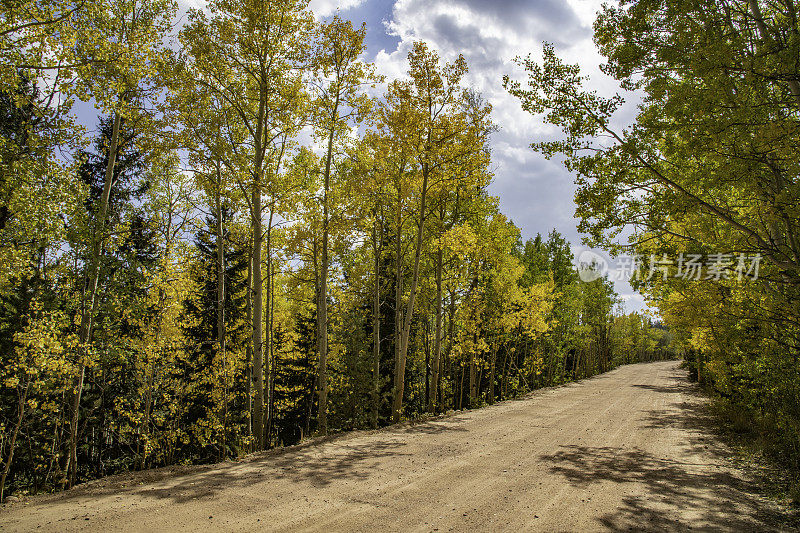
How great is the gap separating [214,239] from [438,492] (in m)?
15.0

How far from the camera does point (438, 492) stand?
572 centimetres

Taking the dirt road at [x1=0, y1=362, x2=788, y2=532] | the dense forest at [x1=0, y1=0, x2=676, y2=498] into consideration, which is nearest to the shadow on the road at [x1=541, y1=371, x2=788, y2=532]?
the dirt road at [x1=0, y1=362, x2=788, y2=532]

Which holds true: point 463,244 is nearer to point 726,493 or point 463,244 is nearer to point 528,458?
point 528,458

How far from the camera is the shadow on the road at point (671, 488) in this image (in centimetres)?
482

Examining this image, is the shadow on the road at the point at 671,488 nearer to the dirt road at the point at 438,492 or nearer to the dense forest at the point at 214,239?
the dirt road at the point at 438,492

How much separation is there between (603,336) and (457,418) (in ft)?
134

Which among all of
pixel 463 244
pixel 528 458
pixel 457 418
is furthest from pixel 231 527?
pixel 463 244

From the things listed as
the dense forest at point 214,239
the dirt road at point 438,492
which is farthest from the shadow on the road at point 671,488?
the dense forest at point 214,239

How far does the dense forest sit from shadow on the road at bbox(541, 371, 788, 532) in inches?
A: 111

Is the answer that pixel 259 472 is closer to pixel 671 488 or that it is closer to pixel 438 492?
pixel 438 492

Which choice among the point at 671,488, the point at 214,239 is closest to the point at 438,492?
the point at 671,488

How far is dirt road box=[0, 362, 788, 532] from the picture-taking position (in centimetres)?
468

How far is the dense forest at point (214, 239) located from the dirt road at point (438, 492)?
245cm

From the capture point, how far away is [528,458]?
7.64 metres
